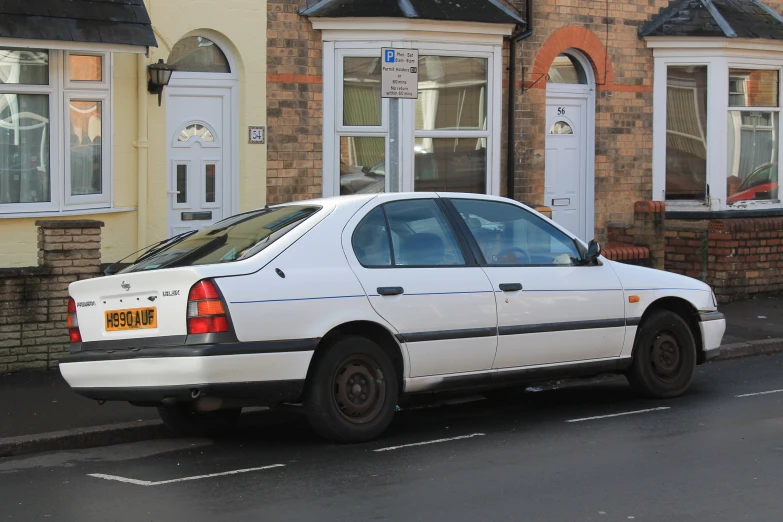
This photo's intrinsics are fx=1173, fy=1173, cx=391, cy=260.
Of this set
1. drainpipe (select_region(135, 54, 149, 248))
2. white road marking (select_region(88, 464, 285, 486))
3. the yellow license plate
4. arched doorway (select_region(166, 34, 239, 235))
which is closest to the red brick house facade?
arched doorway (select_region(166, 34, 239, 235))

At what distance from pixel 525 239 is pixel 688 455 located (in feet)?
6.82

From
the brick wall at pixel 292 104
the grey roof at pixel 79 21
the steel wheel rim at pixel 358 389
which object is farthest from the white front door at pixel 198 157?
the steel wheel rim at pixel 358 389

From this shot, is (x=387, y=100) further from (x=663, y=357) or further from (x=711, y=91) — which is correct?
(x=663, y=357)

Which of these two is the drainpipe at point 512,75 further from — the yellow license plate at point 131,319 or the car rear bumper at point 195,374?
the yellow license plate at point 131,319

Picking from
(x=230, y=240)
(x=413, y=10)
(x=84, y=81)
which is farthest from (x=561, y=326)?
(x=413, y=10)

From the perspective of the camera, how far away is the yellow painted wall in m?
12.2

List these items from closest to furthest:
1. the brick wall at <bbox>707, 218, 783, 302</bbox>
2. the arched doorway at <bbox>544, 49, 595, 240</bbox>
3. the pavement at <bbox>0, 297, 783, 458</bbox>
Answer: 1. the pavement at <bbox>0, 297, 783, 458</bbox>
2. the brick wall at <bbox>707, 218, 783, 302</bbox>
3. the arched doorway at <bbox>544, 49, 595, 240</bbox>

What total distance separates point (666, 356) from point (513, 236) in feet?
5.66

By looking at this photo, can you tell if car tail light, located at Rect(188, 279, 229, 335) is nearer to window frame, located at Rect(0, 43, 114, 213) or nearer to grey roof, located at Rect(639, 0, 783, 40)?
window frame, located at Rect(0, 43, 114, 213)

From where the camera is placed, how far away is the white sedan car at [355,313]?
7.00m

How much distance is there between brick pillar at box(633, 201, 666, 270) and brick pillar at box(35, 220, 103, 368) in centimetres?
740

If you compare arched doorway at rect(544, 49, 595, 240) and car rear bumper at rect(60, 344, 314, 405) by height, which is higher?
arched doorway at rect(544, 49, 595, 240)

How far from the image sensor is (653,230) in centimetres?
1491

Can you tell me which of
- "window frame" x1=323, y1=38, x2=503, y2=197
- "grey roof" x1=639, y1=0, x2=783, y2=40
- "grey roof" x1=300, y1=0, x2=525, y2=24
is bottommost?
"window frame" x1=323, y1=38, x2=503, y2=197
